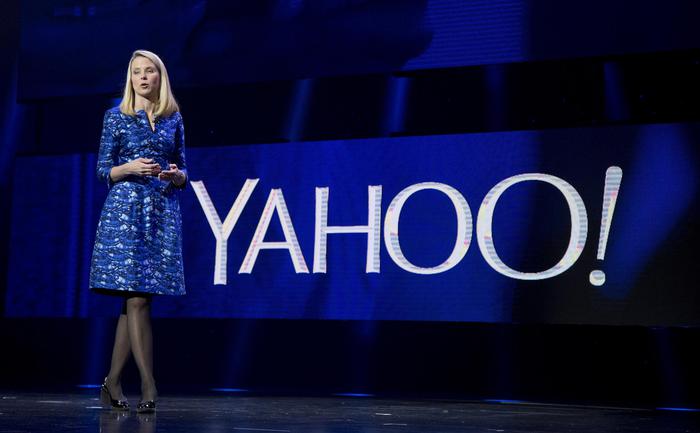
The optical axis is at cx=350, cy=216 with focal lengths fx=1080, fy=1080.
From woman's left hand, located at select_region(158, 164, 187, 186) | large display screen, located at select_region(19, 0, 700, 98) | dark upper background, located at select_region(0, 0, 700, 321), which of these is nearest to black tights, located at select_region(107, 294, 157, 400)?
woman's left hand, located at select_region(158, 164, 187, 186)

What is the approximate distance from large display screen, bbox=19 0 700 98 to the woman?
152cm

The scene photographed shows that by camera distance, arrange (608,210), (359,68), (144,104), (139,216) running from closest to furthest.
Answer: (139,216) → (144,104) → (608,210) → (359,68)

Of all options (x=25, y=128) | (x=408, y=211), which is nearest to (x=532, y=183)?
(x=408, y=211)

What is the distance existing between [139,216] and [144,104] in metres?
0.37

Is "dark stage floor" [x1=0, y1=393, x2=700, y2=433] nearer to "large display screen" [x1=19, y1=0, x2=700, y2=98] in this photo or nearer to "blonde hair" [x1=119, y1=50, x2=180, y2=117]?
"blonde hair" [x1=119, y1=50, x2=180, y2=117]

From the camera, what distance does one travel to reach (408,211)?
4.64 metres

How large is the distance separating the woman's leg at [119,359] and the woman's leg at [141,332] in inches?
2.8

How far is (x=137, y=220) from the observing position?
10.8ft

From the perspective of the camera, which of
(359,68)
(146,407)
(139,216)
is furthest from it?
(359,68)

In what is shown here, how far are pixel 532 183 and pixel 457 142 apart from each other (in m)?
0.37

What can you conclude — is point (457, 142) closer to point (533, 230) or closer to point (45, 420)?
point (533, 230)

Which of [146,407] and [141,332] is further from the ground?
[141,332]

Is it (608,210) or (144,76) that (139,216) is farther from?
(608,210)

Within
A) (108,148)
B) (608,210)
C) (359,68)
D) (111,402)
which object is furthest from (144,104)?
(608,210)
